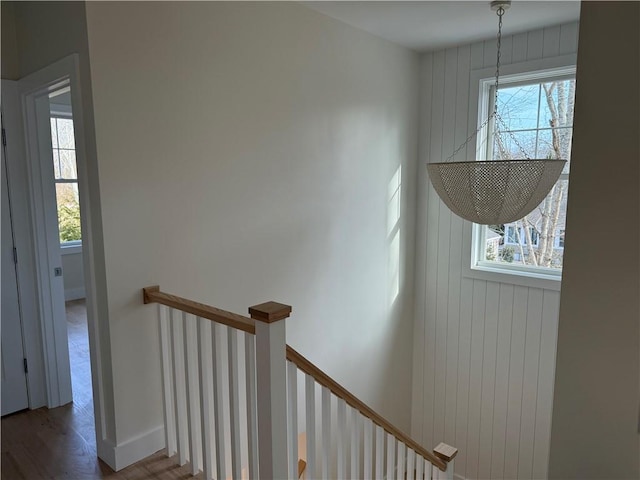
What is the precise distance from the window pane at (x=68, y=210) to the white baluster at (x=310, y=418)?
15.7 feet

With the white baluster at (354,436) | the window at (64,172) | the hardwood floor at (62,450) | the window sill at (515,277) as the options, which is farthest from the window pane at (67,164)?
the white baluster at (354,436)

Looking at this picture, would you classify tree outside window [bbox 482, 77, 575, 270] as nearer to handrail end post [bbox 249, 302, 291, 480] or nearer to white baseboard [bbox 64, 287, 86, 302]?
handrail end post [bbox 249, 302, 291, 480]

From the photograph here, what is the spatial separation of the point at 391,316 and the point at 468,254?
90 cm

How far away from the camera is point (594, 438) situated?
42.3 inches

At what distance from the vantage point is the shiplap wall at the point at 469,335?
3.77 meters

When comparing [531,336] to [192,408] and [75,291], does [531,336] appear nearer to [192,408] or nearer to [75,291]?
[192,408]

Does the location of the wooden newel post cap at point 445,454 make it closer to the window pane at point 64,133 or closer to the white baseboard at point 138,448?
the white baseboard at point 138,448

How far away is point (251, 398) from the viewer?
1885 mm

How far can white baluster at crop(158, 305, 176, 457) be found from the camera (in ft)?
7.70

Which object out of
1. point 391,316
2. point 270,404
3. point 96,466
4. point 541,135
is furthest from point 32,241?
point 541,135

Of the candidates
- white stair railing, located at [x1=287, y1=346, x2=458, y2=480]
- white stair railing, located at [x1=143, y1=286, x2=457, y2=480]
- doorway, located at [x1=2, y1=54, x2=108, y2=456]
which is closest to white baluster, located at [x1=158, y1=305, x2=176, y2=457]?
white stair railing, located at [x1=143, y1=286, x2=457, y2=480]

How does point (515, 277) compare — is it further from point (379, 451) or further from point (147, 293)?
point (147, 293)

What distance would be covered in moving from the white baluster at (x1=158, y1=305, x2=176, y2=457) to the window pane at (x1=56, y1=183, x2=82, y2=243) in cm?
391

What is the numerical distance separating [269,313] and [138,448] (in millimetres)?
1322
